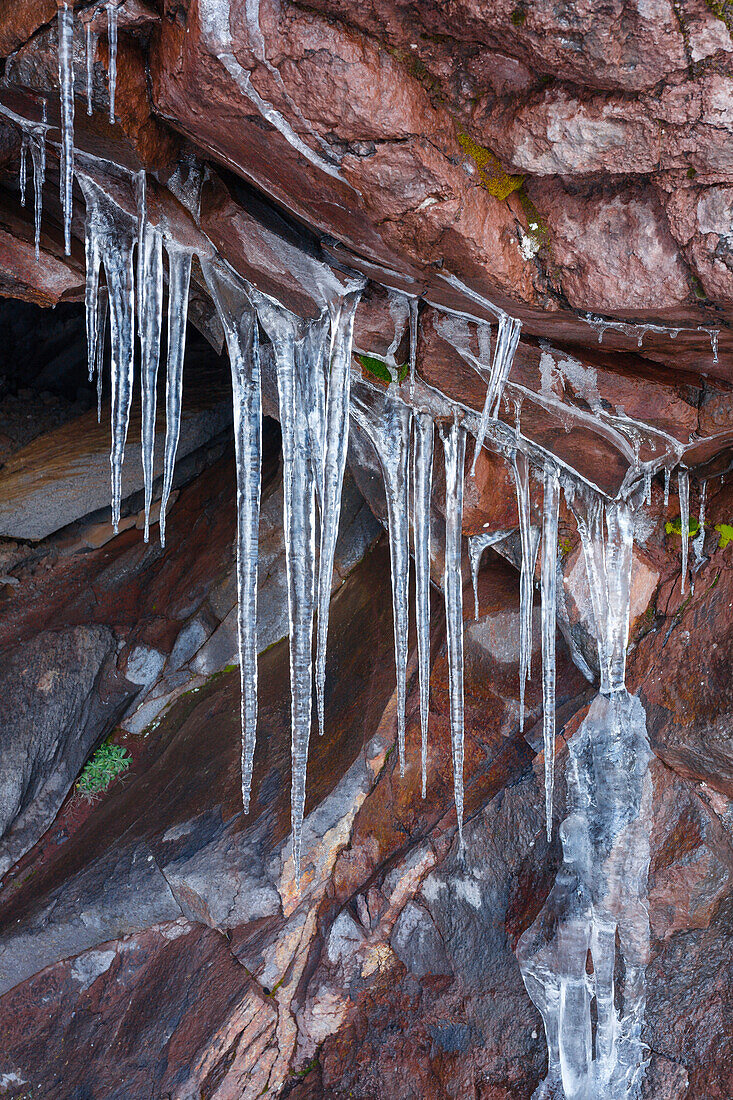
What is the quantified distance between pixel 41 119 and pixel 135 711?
575cm

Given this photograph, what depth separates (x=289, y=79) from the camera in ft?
7.32

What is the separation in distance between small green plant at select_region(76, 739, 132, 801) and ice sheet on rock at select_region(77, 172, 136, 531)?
442 cm

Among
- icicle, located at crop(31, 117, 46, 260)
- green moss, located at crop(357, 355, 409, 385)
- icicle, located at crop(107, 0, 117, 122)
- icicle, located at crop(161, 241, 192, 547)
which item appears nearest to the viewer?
icicle, located at crop(107, 0, 117, 122)

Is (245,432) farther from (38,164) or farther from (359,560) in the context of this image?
(359,560)

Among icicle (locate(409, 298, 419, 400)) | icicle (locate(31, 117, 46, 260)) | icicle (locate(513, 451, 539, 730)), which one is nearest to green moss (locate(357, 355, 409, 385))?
icicle (locate(409, 298, 419, 400))

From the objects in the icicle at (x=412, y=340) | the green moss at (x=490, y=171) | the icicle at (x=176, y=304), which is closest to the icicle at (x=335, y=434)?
the icicle at (x=412, y=340)

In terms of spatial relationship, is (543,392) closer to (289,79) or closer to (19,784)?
(289,79)

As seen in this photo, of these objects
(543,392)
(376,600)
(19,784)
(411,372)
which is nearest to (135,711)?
(19,784)

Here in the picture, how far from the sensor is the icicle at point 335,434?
334 centimetres

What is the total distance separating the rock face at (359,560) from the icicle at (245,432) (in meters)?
Result: 0.25

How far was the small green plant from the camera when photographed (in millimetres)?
6805

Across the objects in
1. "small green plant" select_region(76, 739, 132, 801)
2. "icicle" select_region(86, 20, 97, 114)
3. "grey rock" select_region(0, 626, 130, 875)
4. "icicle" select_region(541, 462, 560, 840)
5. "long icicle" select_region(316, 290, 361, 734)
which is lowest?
"small green plant" select_region(76, 739, 132, 801)

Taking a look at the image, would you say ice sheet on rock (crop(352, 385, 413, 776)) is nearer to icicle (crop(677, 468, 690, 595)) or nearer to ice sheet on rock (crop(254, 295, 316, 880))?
ice sheet on rock (crop(254, 295, 316, 880))

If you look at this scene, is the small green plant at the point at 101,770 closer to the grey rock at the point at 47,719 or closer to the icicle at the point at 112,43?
the grey rock at the point at 47,719
